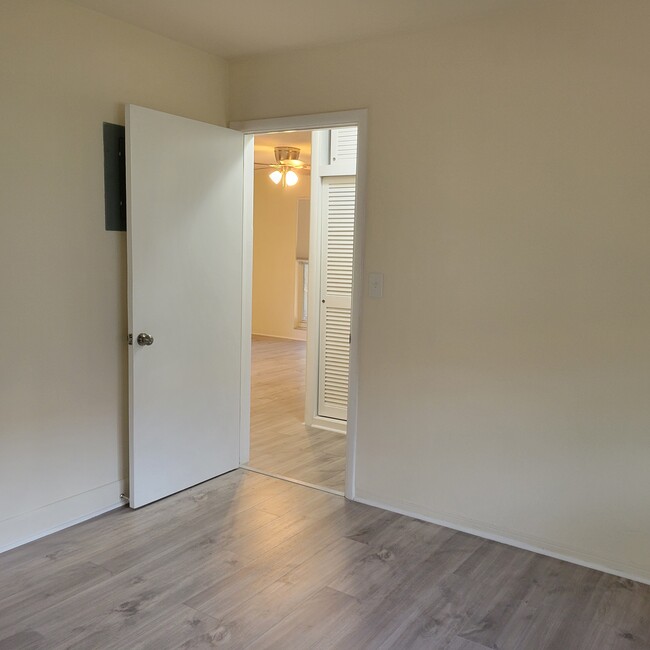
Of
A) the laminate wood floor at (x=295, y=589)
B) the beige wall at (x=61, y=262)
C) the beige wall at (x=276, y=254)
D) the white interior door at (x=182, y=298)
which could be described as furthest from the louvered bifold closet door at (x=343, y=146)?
the beige wall at (x=276, y=254)

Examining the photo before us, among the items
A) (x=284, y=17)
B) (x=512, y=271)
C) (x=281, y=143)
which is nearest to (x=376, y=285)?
(x=512, y=271)

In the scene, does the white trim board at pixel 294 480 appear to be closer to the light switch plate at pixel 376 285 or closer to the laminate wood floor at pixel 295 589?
the laminate wood floor at pixel 295 589

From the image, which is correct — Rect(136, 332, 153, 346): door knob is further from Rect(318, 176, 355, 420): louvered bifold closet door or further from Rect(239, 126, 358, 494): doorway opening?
A: Rect(318, 176, 355, 420): louvered bifold closet door

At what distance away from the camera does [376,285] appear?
10.3 feet

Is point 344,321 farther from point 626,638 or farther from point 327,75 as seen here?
point 626,638

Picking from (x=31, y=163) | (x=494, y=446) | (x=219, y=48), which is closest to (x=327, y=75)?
(x=219, y=48)

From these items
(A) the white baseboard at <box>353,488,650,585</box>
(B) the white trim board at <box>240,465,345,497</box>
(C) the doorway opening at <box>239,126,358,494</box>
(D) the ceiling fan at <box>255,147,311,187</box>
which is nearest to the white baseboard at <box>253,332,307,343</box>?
(C) the doorway opening at <box>239,126,358,494</box>

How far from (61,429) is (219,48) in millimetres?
2145

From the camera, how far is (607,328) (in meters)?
2.56

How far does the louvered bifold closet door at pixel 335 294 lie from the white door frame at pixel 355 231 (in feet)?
3.26

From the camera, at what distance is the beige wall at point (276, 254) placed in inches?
349

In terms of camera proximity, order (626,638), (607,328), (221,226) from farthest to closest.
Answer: (221,226), (607,328), (626,638)

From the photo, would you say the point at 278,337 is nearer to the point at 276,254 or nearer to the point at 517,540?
the point at 276,254

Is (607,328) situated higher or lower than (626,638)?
A: higher
